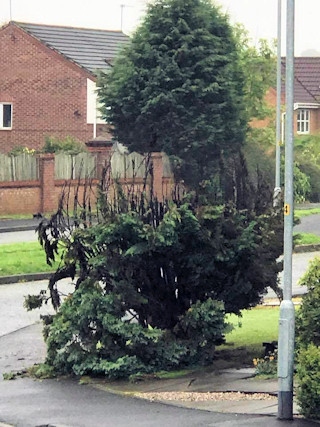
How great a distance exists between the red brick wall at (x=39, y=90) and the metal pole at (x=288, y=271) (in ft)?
141

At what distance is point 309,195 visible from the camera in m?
48.4

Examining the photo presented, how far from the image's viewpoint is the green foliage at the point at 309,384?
10.3 m

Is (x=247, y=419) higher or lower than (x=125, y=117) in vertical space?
lower

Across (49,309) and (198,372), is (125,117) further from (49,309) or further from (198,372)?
(198,372)

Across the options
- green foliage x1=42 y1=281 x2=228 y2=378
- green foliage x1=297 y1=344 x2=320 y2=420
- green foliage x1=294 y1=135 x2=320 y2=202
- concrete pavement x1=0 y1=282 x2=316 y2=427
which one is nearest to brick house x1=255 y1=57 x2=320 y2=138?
green foliage x1=294 y1=135 x2=320 y2=202

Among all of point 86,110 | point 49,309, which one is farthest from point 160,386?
point 86,110

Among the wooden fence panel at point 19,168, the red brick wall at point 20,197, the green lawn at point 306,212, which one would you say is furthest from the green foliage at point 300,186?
the red brick wall at point 20,197

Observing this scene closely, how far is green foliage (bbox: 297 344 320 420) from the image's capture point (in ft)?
33.8

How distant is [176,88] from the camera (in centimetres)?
4066

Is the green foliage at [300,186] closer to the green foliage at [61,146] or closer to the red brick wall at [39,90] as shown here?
the green foliage at [61,146]

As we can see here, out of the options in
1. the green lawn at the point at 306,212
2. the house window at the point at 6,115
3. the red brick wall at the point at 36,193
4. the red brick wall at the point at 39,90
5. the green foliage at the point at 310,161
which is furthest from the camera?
the red brick wall at the point at 39,90

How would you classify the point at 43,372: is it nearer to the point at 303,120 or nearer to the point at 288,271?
the point at 288,271

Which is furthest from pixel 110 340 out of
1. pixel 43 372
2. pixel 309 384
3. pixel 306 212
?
pixel 306 212

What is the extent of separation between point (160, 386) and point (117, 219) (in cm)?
202
